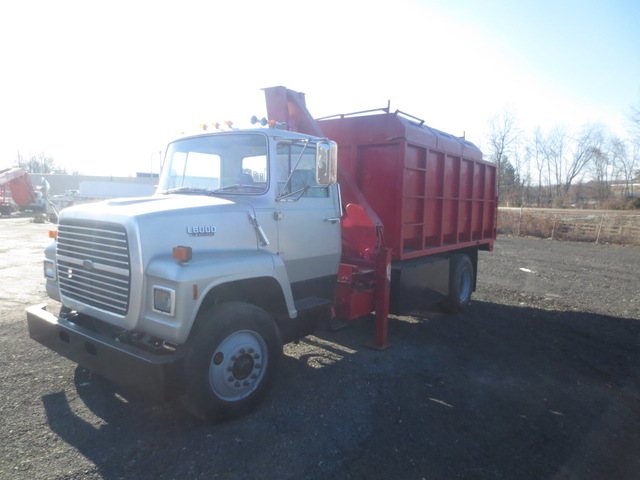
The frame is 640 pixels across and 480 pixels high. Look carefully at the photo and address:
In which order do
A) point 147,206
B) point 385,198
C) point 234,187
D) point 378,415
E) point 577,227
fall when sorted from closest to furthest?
point 147,206
point 378,415
point 234,187
point 385,198
point 577,227

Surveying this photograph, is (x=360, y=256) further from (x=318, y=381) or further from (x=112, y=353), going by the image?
(x=112, y=353)

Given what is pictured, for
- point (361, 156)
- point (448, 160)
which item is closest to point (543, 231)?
point (448, 160)

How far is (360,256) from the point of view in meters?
6.07

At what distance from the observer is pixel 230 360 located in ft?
13.2

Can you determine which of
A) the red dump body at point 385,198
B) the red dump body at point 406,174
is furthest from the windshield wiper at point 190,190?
the red dump body at point 406,174

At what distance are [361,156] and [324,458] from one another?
4168mm

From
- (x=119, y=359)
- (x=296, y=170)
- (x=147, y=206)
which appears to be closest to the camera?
(x=119, y=359)

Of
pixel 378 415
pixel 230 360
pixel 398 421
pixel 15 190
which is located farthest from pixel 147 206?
pixel 15 190

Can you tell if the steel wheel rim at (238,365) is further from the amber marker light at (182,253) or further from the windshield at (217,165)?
the windshield at (217,165)

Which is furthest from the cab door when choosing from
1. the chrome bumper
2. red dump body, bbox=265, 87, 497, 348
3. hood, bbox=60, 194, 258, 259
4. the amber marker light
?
the chrome bumper

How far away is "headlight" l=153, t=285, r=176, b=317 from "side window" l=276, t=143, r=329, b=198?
161cm

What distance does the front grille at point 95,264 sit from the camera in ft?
12.5

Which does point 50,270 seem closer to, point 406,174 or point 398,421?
point 398,421

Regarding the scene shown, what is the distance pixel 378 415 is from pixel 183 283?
2.24 m
